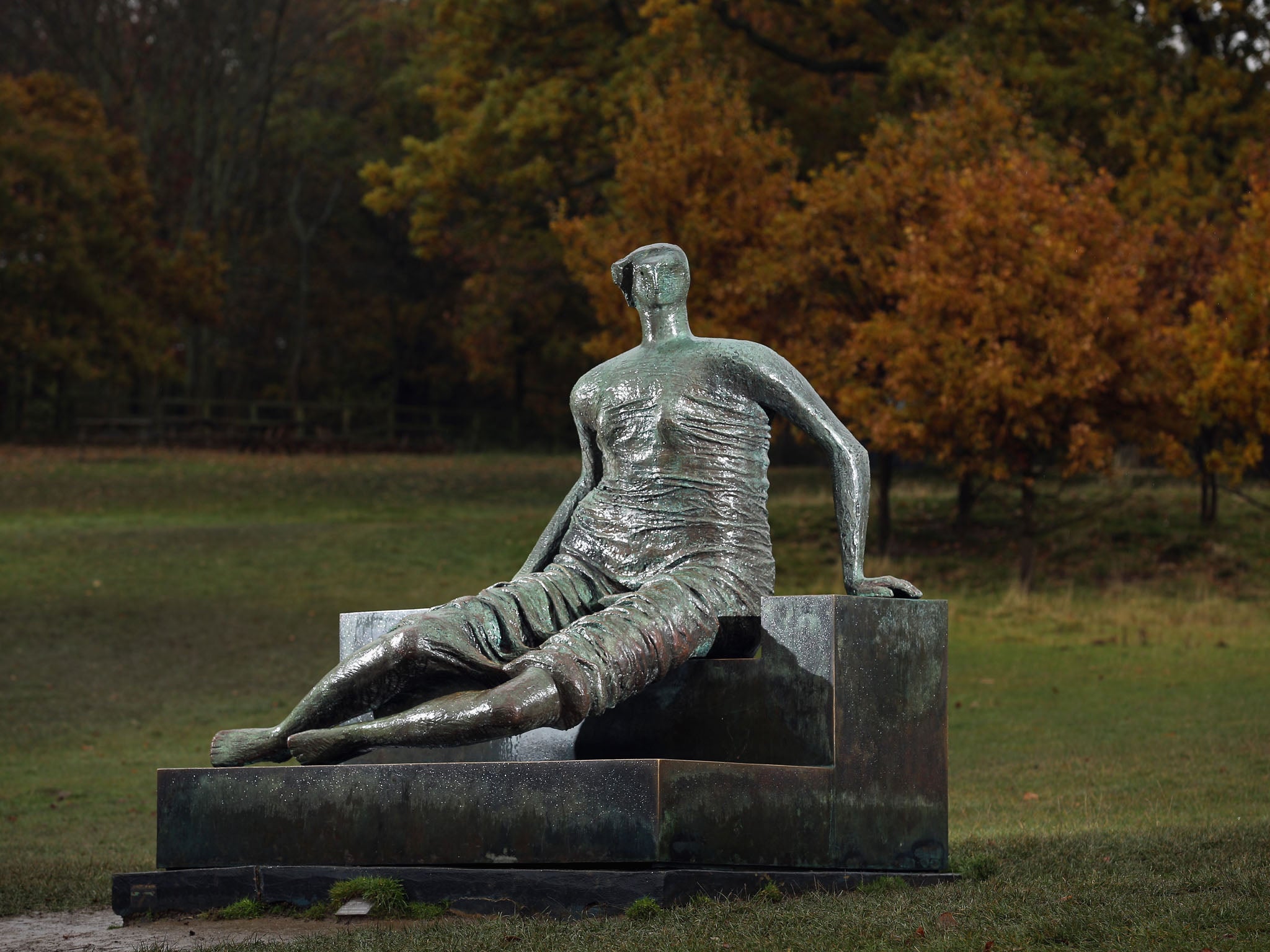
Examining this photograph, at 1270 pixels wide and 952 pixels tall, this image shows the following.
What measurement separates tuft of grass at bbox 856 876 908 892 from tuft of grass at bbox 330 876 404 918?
5.39ft

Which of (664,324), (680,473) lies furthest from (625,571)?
(664,324)

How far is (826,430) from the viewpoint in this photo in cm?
732

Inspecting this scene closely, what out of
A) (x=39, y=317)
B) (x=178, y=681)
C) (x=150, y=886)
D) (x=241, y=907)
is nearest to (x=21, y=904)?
(x=150, y=886)

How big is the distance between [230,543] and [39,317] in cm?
1429

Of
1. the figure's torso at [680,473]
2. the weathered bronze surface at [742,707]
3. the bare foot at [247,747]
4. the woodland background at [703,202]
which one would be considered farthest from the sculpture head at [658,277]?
the woodland background at [703,202]

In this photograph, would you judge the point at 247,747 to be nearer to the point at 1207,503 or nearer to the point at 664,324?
the point at 664,324

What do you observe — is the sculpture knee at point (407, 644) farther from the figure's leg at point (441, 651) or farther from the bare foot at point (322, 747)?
the bare foot at point (322, 747)

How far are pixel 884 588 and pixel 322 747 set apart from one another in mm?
2299

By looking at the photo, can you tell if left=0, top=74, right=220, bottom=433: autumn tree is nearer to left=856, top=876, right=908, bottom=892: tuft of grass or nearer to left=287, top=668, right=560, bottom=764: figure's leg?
left=287, top=668, right=560, bottom=764: figure's leg

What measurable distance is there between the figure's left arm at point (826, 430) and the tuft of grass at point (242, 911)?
2.66 m

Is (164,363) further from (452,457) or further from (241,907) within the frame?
(241,907)

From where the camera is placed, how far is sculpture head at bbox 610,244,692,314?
7480mm

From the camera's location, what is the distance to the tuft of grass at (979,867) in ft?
22.1

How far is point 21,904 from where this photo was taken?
730 cm
